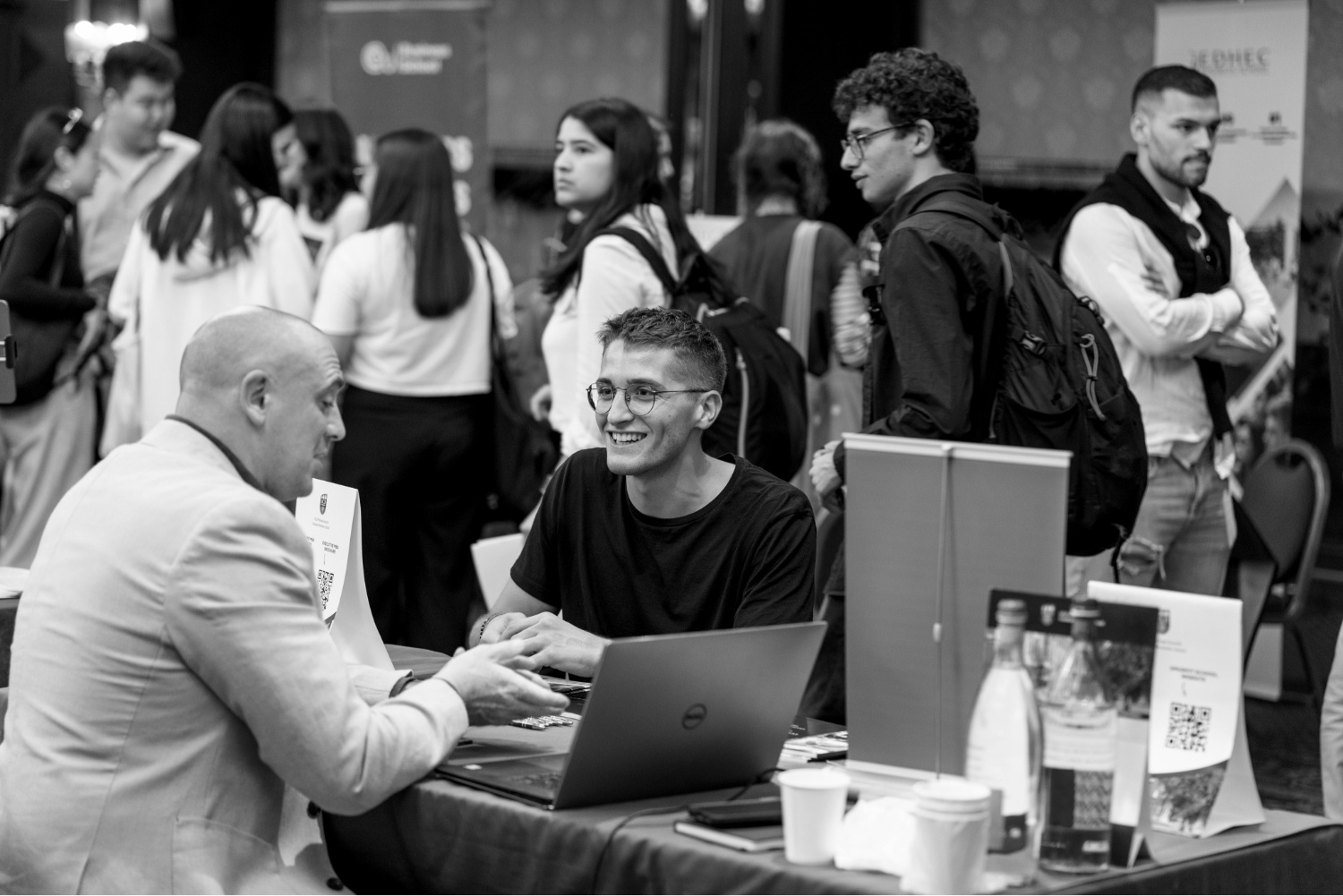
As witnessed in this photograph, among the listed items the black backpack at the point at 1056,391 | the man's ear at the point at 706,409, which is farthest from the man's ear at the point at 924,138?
the man's ear at the point at 706,409

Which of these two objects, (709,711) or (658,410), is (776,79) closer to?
(658,410)

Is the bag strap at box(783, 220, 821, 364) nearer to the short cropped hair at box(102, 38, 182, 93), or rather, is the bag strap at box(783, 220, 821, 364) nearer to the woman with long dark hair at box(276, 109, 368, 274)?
the woman with long dark hair at box(276, 109, 368, 274)

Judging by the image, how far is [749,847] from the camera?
1.79 meters

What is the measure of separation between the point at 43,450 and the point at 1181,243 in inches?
140

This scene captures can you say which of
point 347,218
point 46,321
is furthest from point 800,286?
point 46,321

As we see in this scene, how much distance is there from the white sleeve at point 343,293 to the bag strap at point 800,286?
3.99 feet

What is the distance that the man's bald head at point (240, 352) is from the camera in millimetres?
2100

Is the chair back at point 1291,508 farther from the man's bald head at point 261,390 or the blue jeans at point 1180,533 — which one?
the man's bald head at point 261,390

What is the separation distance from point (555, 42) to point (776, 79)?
2.27m

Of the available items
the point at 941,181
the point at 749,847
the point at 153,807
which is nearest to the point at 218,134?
the point at 941,181

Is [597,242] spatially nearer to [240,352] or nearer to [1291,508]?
[240,352]

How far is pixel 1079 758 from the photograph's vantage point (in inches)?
67.1

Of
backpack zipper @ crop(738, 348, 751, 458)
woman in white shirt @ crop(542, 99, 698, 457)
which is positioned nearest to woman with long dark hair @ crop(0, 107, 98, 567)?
woman in white shirt @ crop(542, 99, 698, 457)

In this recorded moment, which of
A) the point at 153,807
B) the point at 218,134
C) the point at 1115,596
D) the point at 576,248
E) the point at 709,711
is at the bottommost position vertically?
the point at 153,807
